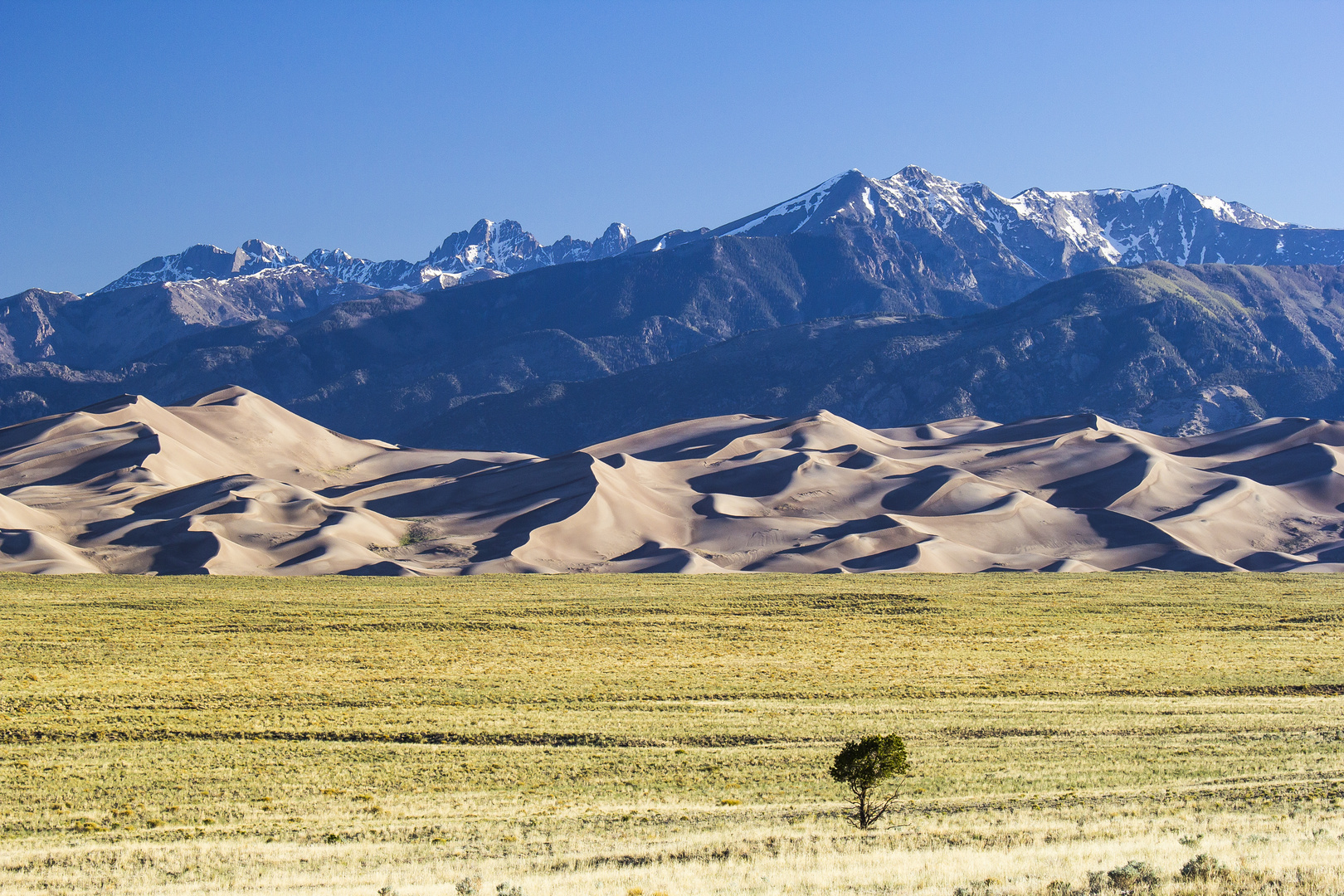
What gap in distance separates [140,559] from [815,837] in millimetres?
99237

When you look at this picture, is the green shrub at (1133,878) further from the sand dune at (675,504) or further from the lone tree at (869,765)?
the sand dune at (675,504)

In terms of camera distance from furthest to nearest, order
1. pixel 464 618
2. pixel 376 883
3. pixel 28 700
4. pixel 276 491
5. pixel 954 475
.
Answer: pixel 954 475 → pixel 276 491 → pixel 464 618 → pixel 28 700 → pixel 376 883

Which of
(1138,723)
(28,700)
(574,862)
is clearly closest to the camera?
(574,862)

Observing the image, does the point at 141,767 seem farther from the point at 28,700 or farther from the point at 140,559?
the point at 140,559

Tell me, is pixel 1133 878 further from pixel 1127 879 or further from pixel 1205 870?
pixel 1205 870

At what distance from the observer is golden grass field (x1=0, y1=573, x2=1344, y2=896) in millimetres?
21062

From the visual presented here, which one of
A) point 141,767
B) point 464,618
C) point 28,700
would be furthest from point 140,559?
Answer: point 141,767

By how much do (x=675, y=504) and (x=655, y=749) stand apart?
108 m

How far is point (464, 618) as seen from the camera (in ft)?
228

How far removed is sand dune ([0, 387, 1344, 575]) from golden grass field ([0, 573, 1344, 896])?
142 ft

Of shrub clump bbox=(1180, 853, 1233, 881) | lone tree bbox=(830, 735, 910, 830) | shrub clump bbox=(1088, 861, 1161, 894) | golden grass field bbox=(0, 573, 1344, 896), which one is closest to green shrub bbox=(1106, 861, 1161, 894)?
shrub clump bbox=(1088, 861, 1161, 894)

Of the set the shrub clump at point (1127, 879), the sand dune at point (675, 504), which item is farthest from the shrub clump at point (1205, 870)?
the sand dune at point (675, 504)

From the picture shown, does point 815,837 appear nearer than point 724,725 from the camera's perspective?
Yes

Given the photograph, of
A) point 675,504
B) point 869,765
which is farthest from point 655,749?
point 675,504
